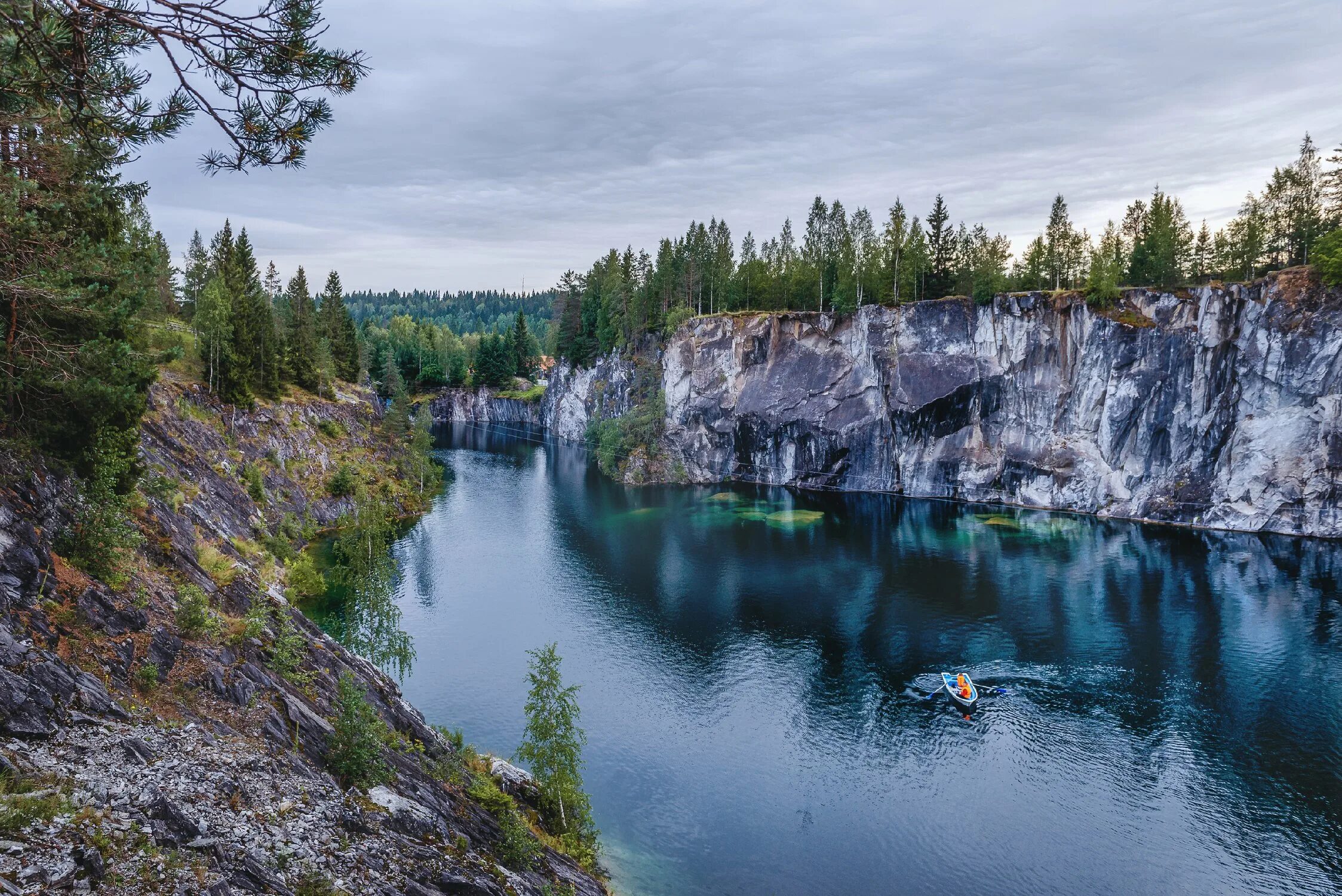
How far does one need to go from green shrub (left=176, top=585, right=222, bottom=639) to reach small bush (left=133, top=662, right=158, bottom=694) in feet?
9.28

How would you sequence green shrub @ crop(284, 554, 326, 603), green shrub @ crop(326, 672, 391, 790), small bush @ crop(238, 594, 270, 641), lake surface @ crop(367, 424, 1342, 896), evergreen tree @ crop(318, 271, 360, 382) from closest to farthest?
1. green shrub @ crop(326, 672, 391, 790)
2. small bush @ crop(238, 594, 270, 641)
3. lake surface @ crop(367, 424, 1342, 896)
4. green shrub @ crop(284, 554, 326, 603)
5. evergreen tree @ crop(318, 271, 360, 382)

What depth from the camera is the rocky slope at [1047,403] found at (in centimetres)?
6575

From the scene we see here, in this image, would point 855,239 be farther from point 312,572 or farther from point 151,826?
point 151,826

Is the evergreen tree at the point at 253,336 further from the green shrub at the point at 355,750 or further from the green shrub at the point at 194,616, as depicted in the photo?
the green shrub at the point at 355,750

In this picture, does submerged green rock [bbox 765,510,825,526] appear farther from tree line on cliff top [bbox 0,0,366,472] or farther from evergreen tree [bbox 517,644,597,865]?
tree line on cliff top [bbox 0,0,366,472]

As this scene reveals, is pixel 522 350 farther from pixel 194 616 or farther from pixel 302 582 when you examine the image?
pixel 194 616

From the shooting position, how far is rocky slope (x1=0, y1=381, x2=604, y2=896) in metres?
9.84

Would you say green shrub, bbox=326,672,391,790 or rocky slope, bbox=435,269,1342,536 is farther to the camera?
rocky slope, bbox=435,269,1342,536

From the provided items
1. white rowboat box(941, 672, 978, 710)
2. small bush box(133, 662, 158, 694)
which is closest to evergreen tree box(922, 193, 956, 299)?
white rowboat box(941, 672, 978, 710)

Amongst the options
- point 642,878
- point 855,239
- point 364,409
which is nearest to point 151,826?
point 642,878

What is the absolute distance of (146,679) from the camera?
15203 millimetres

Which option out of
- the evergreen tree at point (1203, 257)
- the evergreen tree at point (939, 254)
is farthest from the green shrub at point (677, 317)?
the evergreen tree at point (1203, 257)

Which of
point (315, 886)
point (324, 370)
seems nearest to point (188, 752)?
point (315, 886)

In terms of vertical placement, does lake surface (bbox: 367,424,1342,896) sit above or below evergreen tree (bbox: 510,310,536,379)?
below
